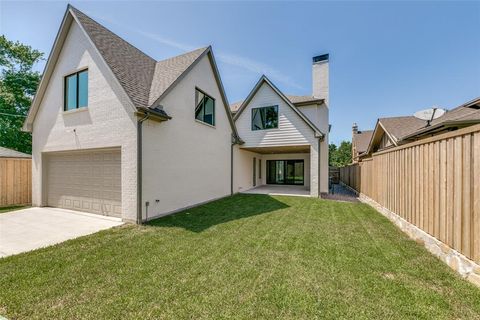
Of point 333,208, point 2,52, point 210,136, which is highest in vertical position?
point 2,52

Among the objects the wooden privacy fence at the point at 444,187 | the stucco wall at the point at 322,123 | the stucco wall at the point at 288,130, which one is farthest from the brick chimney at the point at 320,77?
the wooden privacy fence at the point at 444,187

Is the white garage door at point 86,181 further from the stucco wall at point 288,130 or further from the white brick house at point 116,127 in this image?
the stucco wall at point 288,130

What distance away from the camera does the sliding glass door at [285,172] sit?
1767cm

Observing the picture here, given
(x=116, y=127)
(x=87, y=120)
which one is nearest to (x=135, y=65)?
(x=87, y=120)

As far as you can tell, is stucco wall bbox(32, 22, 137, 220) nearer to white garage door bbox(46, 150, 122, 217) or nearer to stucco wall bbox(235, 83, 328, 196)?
white garage door bbox(46, 150, 122, 217)

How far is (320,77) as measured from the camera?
14398mm

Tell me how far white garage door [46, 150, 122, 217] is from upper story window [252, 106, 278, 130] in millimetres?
8821

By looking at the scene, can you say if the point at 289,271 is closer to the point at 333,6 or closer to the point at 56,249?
the point at 56,249

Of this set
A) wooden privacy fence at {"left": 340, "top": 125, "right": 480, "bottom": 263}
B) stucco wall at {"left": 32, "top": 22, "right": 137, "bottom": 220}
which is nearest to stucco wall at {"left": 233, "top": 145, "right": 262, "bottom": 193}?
stucco wall at {"left": 32, "top": 22, "right": 137, "bottom": 220}

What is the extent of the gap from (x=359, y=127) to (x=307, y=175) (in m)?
23.4

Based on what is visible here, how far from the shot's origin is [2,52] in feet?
54.1

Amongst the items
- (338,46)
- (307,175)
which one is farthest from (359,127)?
(338,46)

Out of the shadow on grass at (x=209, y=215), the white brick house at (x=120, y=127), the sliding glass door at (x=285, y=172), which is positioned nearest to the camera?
the shadow on grass at (x=209, y=215)

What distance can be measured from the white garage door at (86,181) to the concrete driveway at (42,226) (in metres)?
0.38
